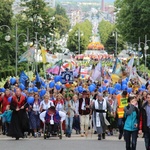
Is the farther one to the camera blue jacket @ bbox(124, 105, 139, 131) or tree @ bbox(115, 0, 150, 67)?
tree @ bbox(115, 0, 150, 67)

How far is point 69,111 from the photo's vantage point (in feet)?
81.2

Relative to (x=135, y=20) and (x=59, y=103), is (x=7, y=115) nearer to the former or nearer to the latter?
(x=59, y=103)

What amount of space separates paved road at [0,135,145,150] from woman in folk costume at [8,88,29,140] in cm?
26

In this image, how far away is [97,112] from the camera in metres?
23.2

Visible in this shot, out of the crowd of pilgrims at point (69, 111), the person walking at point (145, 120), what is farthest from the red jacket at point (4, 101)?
the person walking at point (145, 120)

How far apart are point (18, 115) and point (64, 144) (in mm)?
2051

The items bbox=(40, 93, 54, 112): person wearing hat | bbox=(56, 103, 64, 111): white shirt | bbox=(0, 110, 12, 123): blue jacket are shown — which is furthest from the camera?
bbox=(56, 103, 64, 111): white shirt

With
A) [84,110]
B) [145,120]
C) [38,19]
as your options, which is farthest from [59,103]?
[38,19]

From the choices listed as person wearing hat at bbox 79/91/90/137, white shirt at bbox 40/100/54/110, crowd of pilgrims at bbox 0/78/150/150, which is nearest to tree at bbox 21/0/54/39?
crowd of pilgrims at bbox 0/78/150/150

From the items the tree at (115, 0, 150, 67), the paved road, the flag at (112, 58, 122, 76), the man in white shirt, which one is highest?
the tree at (115, 0, 150, 67)

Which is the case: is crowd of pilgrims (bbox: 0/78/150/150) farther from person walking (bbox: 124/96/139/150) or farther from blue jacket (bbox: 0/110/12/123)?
person walking (bbox: 124/96/139/150)

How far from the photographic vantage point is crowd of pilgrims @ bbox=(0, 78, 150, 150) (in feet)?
74.4

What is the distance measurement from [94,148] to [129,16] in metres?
55.5

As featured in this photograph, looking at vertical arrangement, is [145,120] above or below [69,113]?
above
